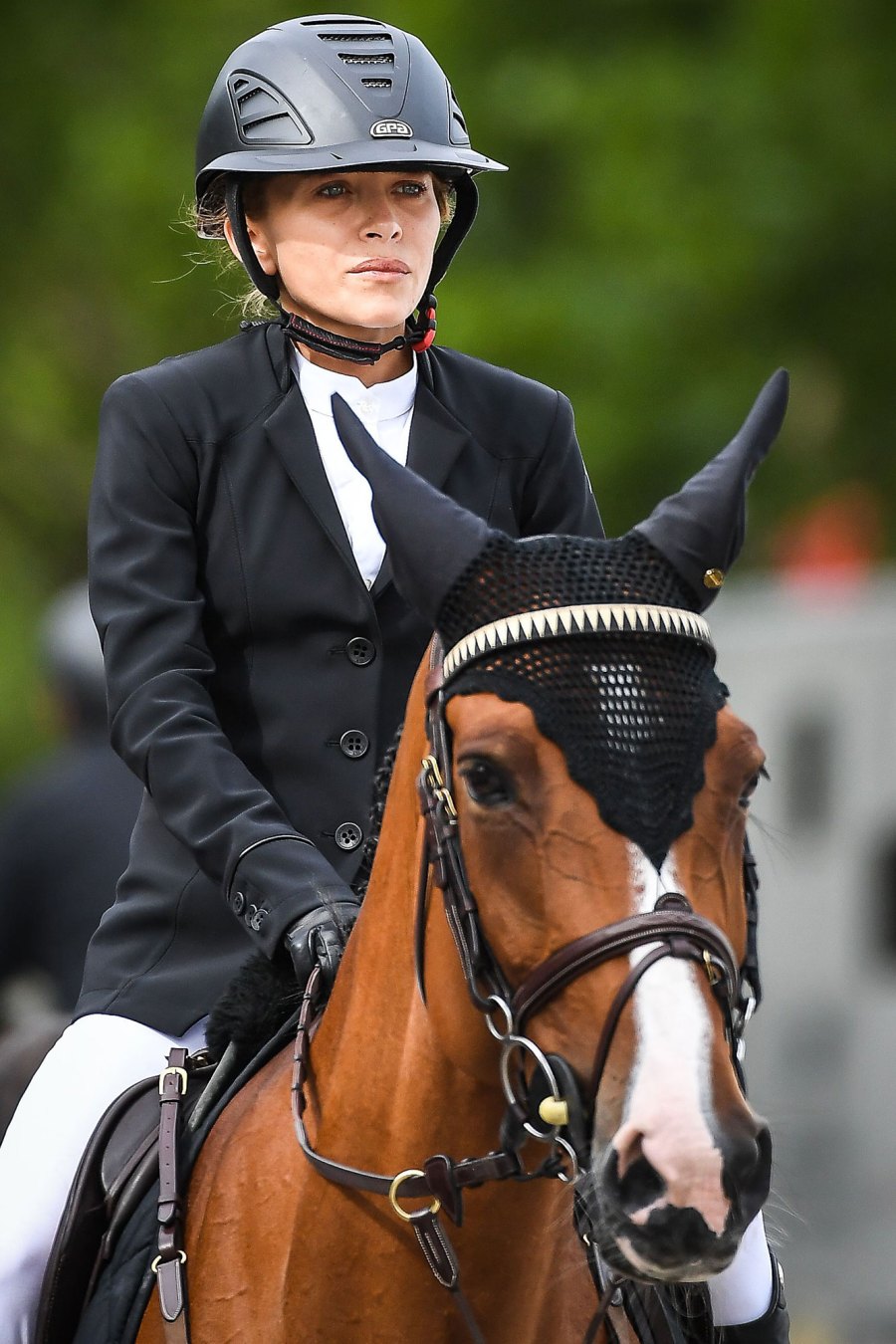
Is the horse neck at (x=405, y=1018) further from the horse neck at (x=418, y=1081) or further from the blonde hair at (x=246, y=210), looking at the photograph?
the blonde hair at (x=246, y=210)

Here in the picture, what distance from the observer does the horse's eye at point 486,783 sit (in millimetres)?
3047

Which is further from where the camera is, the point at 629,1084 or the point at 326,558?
the point at 326,558

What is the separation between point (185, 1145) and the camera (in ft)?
12.4

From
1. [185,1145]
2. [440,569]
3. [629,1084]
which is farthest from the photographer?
[185,1145]

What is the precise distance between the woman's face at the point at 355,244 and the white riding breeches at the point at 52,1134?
1444mm

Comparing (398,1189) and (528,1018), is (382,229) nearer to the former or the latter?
(528,1018)

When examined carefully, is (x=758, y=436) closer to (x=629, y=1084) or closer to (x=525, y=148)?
(x=629, y=1084)

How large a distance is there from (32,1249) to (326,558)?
56.2 inches

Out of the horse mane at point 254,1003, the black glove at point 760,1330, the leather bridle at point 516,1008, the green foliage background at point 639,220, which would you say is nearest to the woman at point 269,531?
the horse mane at point 254,1003

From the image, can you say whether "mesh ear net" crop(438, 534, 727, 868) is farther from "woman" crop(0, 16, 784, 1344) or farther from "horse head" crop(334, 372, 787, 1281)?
"woman" crop(0, 16, 784, 1344)

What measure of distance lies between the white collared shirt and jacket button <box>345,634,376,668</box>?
11 centimetres

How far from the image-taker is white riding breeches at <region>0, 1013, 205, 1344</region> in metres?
3.89

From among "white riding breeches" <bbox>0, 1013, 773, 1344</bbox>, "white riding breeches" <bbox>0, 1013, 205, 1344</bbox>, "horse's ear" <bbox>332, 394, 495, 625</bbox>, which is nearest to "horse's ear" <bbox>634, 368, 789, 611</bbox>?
"horse's ear" <bbox>332, 394, 495, 625</bbox>

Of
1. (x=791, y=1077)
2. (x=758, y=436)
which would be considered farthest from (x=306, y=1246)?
(x=791, y=1077)
